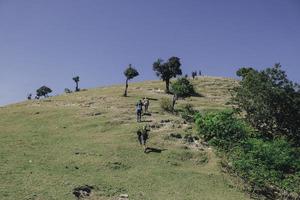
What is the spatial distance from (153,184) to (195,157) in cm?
960

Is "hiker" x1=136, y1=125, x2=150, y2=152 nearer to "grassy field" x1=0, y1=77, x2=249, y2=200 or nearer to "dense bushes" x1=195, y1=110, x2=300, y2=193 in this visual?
"grassy field" x1=0, y1=77, x2=249, y2=200

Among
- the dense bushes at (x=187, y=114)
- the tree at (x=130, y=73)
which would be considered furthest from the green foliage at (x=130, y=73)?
the dense bushes at (x=187, y=114)

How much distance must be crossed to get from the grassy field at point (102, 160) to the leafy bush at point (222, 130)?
166cm

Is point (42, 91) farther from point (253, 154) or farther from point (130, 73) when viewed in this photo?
point (253, 154)

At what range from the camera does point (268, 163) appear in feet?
138

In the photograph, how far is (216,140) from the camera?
47781 mm

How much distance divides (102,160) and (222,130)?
1432 cm

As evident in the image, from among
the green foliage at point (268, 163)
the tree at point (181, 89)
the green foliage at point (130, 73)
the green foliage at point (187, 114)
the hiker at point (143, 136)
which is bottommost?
the green foliage at point (268, 163)

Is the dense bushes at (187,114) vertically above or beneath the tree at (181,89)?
beneath

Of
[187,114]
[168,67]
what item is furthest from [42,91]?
[187,114]

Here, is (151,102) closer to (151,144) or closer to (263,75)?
(263,75)

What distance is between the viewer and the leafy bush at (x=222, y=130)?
47.5m

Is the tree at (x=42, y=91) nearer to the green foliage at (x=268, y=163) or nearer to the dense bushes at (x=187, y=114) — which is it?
the dense bushes at (x=187, y=114)

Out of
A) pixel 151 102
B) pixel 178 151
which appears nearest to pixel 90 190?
pixel 178 151
